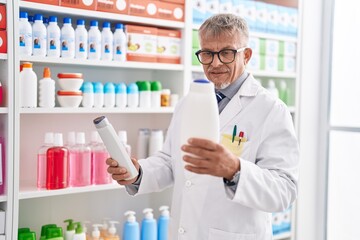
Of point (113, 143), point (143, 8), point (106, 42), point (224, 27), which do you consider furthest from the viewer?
point (143, 8)

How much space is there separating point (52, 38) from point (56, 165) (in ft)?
1.89

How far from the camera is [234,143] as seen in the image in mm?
1670

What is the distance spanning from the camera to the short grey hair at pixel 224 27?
1.65 m

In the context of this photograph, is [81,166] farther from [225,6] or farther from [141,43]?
[225,6]

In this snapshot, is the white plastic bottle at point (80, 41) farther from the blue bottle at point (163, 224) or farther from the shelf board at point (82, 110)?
the blue bottle at point (163, 224)

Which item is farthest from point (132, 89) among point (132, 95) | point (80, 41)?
point (80, 41)

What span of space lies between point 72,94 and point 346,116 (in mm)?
1823

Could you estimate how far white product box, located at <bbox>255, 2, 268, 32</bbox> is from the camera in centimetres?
286

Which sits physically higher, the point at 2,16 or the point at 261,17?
the point at 261,17

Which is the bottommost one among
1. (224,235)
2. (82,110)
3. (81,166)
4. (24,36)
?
(224,235)

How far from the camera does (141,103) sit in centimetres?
246

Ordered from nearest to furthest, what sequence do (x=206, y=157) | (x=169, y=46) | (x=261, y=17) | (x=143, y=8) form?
1. (x=206, y=157)
2. (x=143, y=8)
3. (x=169, y=46)
4. (x=261, y=17)

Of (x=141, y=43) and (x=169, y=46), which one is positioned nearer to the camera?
(x=141, y=43)

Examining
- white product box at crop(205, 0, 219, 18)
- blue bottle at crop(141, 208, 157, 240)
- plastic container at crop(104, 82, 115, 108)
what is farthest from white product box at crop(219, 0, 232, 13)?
blue bottle at crop(141, 208, 157, 240)
